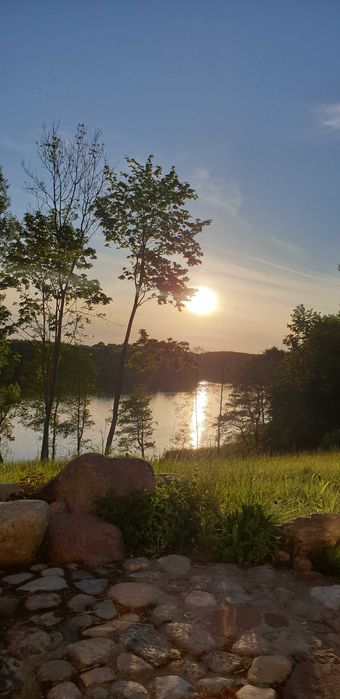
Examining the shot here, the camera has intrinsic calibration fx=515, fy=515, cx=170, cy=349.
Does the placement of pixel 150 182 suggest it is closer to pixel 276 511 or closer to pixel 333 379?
pixel 276 511

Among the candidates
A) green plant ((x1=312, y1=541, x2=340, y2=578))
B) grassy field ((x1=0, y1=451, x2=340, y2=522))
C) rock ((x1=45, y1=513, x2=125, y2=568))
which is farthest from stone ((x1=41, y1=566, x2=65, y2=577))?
green plant ((x1=312, y1=541, x2=340, y2=578))

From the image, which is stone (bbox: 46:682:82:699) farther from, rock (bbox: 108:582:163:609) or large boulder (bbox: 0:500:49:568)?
large boulder (bbox: 0:500:49:568)

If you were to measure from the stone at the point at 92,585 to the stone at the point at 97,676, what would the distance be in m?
1.12

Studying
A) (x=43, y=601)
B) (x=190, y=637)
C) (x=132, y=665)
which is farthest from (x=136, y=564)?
(x=132, y=665)

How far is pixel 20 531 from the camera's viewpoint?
4641mm

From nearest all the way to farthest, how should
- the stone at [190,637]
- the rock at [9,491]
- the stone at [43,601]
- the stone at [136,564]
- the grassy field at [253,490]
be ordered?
1. the stone at [190,637]
2. the stone at [43,601]
3. the stone at [136,564]
4. the grassy field at [253,490]
5. the rock at [9,491]

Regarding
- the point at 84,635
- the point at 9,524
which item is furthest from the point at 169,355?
the point at 84,635

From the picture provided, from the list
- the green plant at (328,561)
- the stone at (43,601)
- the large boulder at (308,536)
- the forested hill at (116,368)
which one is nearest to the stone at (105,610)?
the stone at (43,601)

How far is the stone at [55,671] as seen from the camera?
9.84ft

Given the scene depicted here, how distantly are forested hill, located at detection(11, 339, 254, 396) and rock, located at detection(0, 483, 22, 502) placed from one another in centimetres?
1136

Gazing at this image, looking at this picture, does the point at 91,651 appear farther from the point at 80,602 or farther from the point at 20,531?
the point at 20,531

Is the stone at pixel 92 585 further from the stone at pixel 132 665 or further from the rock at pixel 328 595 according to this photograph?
the rock at pixel 328 595

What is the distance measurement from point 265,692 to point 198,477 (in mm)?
3276

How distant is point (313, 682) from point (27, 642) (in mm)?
1807
